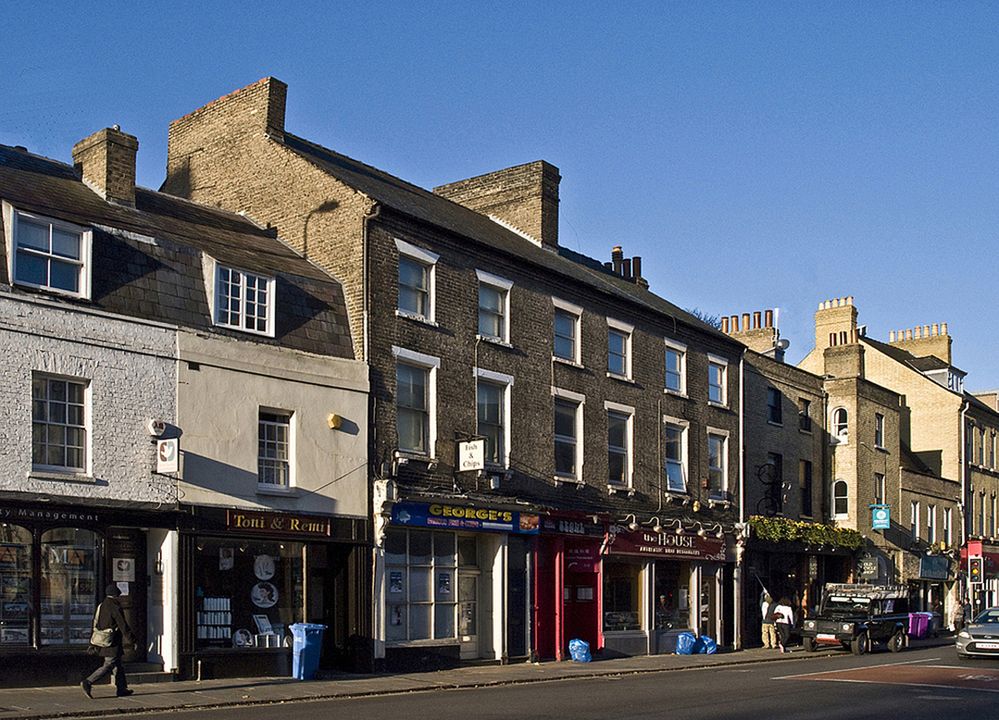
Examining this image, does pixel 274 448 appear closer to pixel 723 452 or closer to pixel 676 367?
pixel 676 367

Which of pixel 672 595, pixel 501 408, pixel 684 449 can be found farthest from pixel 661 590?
pixel 501 408

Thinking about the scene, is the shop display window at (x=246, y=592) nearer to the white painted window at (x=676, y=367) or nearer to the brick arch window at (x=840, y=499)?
the white painted window at (x=676, y=367)

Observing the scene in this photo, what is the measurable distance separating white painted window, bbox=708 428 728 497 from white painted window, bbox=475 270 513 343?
10.2m

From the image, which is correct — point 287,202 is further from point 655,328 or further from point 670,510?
point 670,510

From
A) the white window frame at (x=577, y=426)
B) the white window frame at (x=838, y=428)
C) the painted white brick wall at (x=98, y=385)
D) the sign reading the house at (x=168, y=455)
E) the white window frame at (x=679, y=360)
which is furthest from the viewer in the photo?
the white window frame at (x=838, y=428)

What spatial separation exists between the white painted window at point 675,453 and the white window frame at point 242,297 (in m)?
14.5

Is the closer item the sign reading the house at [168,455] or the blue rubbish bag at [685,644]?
the sign reading the house at [168,455]

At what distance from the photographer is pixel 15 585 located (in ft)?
65.8

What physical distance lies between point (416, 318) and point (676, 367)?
11751 mm

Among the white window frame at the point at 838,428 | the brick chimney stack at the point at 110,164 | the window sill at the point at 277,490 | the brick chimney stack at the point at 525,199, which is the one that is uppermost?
the brick chimney stack at the point at 525,199

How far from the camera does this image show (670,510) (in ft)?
116

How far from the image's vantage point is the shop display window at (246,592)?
2281 cm

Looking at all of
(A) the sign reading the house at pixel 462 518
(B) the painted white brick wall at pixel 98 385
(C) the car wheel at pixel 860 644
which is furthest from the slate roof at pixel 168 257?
(C) the car wheel at pixel 860 644

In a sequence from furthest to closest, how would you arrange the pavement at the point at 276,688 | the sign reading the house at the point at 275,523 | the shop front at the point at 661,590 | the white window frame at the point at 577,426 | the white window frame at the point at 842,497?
1. the white window frame at the point at 842,497
2. the shop front at the point at 661,590
3. the white window frame at the point at 577,426
4. the sign reading the house at the point at 275,523
5. the pavement at the point at 276,688
